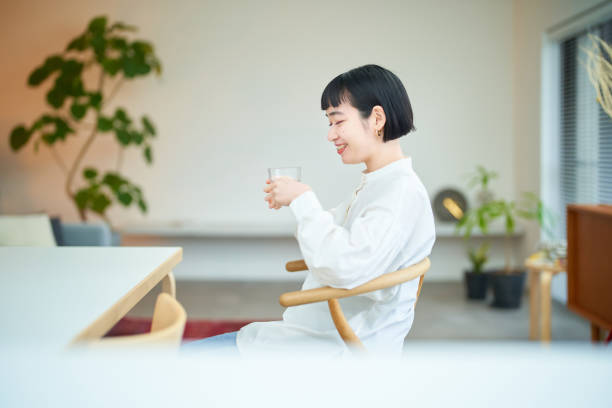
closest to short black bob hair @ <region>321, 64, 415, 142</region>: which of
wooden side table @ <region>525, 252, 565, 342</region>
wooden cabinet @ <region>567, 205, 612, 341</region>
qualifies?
wooden cabinet @ <region>567, 205, 612, 341</region>

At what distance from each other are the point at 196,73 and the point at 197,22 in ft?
1.38

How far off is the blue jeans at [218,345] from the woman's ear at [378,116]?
20.6 inches

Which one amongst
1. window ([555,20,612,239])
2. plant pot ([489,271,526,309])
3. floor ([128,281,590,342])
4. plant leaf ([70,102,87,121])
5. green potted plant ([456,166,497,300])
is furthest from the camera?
plant leaf ([70,102,87,121])

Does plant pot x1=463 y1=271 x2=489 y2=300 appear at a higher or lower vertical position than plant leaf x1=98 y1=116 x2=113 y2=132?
lower

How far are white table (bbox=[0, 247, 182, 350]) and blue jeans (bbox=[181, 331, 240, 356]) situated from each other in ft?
0.50

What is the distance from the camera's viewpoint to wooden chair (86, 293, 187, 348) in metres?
0.62

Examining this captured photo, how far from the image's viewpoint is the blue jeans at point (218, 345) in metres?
1.06

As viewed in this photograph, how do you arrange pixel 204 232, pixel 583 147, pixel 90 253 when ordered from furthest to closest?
pixel 204 232 < pixel 583 147 < pixel 90 253

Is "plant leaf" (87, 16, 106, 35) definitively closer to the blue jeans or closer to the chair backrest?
the chair backrest

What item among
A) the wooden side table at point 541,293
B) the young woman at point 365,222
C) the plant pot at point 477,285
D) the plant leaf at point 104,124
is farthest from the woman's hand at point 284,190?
the plant leaf at point 104,124

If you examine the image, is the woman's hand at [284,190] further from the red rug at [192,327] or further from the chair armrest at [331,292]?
the red rug at [192,327]

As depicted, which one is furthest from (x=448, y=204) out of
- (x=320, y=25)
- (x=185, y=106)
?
(x=185, y=106)

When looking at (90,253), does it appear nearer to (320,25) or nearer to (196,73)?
(320,25)

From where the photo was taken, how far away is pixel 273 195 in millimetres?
956
